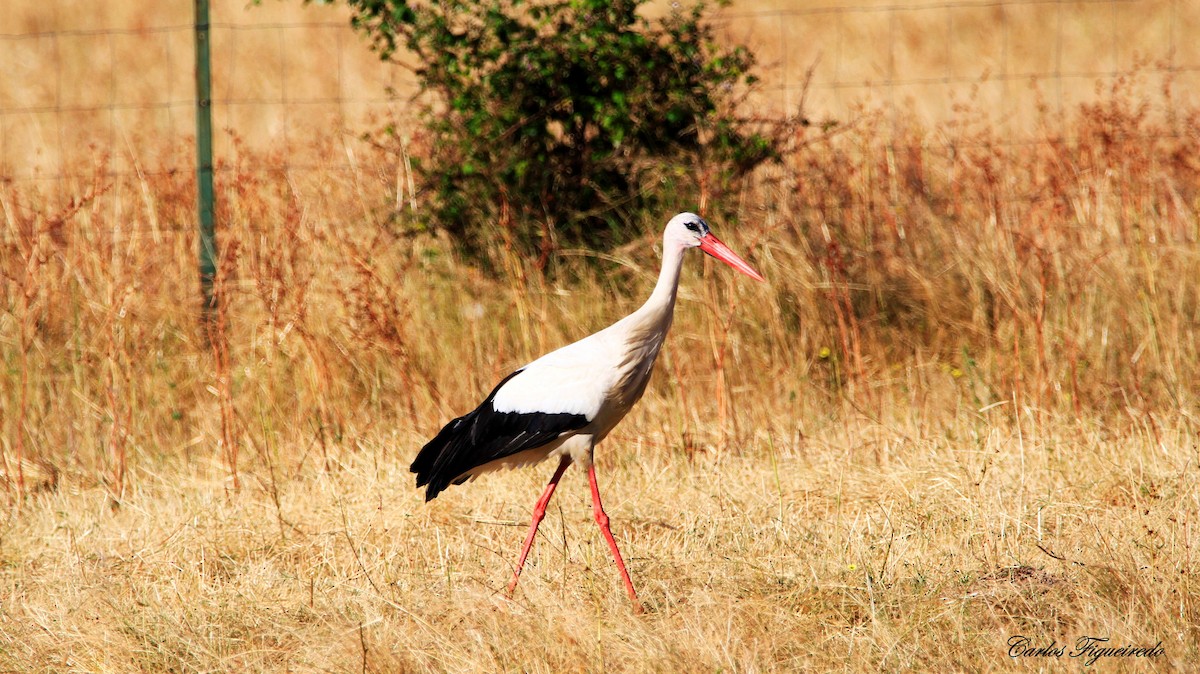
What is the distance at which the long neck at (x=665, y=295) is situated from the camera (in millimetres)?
3756

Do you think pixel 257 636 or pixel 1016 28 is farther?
pixel 1016 28

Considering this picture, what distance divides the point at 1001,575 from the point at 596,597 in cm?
115

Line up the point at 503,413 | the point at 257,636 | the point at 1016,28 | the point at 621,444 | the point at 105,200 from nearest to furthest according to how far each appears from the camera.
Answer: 1. the point at 257,636
2. the point at 503,413
3. the point at 621,444
4. the point at 105,200
5. the point at 1016,28

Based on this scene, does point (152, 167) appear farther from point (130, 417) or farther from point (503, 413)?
point (503, 413)

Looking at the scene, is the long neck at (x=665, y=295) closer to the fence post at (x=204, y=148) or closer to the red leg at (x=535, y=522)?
the red leg at (x=535, y=522)

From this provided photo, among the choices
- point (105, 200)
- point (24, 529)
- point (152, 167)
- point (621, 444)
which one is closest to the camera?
point (24, 529)

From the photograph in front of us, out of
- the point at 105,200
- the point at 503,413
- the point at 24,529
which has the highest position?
the point at 105,200

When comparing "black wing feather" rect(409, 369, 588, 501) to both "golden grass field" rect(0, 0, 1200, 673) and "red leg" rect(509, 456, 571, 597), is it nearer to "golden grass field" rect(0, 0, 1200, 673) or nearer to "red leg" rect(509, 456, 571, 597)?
"red leg" rect(509, 456, 571, 597)

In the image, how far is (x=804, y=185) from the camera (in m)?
Result: 6.36

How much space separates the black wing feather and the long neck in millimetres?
380

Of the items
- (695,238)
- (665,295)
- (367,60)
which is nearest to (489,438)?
(665,295)

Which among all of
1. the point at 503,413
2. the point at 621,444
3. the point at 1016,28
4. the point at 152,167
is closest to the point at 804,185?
the point at 621,444

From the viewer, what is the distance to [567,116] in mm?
6262

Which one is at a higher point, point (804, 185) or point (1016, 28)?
point (1016, 28)
